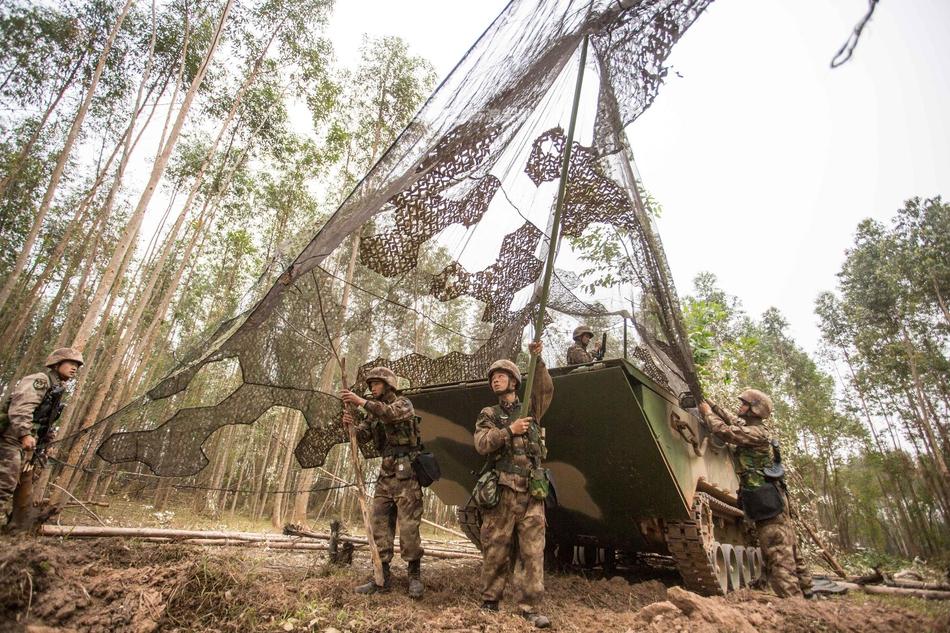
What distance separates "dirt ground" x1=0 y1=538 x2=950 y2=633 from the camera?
2.42 metres

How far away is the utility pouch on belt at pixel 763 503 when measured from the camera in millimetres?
4418

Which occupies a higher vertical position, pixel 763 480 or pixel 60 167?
pixel 60 167

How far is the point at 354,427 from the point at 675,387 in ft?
10.6

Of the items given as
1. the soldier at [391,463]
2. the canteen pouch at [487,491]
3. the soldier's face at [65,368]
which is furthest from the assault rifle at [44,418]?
the canteen pouch at [487,491]

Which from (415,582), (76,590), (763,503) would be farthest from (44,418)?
(763,503)

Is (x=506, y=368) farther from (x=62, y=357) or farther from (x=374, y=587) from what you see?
(x=62, y=357)

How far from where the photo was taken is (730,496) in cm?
536

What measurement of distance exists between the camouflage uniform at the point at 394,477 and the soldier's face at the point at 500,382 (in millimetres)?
804

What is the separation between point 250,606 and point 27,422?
2588mm

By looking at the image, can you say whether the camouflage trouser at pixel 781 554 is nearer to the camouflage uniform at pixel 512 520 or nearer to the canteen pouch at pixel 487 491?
the camouflage uniform at pixel 512 520

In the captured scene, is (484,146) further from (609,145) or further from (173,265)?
(173,265)

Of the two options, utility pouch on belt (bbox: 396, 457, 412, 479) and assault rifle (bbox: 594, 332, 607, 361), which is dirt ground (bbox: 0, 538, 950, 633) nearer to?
utility pouch on belt (bbox: 396, 457, 412, 479)

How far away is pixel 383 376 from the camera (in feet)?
13.3

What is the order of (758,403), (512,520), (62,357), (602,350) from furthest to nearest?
1. (758,403)
2. (602,350)
3. (62,357)
4. (512,520)
